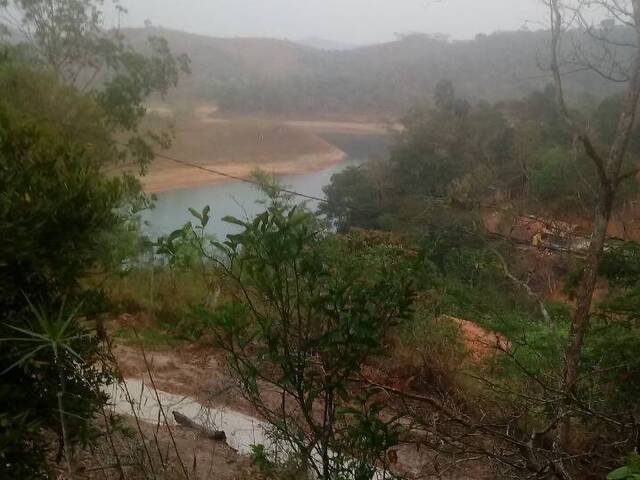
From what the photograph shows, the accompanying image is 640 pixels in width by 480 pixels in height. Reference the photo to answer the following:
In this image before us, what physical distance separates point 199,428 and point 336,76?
3193 centimetres

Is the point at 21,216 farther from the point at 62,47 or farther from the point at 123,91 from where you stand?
the point at 62,47

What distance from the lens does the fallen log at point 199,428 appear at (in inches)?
161

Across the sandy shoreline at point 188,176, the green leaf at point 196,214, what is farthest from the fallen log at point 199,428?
the sandy shoreline at point 188,176

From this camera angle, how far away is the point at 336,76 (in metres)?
34.1

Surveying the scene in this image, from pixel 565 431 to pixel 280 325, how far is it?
2.24m

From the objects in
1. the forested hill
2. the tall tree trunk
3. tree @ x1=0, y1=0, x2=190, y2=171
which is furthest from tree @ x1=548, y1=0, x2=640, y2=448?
the forested hill

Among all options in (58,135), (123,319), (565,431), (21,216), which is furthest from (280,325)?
(123,319)

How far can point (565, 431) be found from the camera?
3.39 meters

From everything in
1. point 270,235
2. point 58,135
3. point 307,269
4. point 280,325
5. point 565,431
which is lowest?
point 565,431

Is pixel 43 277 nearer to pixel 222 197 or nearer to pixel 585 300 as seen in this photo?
pixel 585 300

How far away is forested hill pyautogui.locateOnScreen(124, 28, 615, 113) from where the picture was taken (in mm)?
24375

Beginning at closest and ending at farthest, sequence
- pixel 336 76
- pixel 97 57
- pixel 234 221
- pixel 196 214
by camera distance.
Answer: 1. pixel 234 221
2. pixel 196 214
3. pixel 97 57
4. pixel 336 76

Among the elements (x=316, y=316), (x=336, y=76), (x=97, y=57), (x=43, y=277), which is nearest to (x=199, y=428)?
(x=43, y=277)

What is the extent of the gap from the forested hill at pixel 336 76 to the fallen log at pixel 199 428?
1143cm
